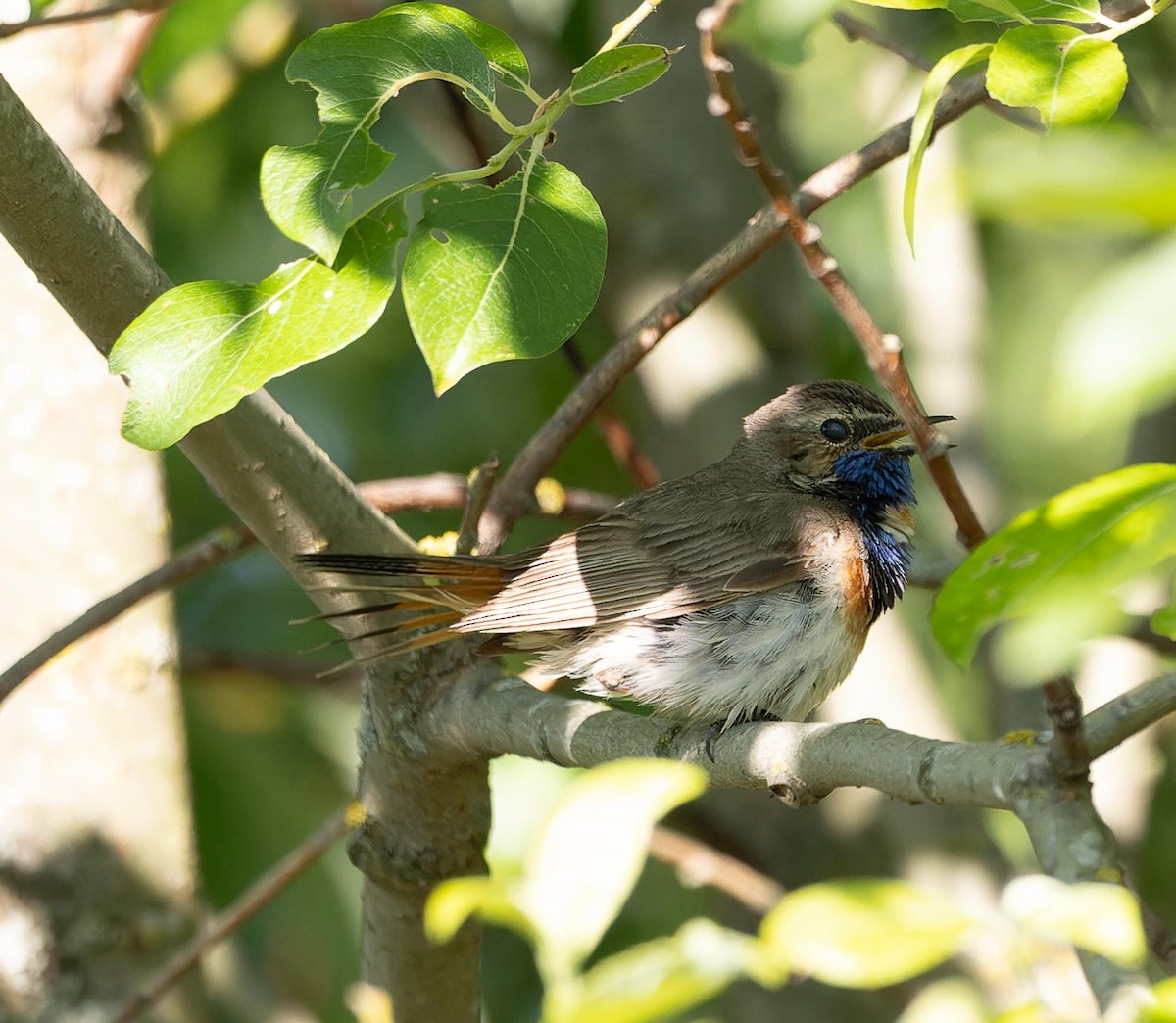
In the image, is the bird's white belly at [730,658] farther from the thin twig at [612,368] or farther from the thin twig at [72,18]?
the thin twig at [72,18]

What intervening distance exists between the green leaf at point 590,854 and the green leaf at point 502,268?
97 cm

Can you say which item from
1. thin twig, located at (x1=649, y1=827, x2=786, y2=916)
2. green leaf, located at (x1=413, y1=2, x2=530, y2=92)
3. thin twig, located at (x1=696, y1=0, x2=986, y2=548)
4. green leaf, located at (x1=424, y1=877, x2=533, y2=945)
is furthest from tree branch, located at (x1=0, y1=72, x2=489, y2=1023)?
green leaf, located at (x1=424, y1=877, x2=533, y2=945)

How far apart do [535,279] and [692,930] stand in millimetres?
1275

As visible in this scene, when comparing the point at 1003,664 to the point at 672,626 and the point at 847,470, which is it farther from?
the point at 847,470

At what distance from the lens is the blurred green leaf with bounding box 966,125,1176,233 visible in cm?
69

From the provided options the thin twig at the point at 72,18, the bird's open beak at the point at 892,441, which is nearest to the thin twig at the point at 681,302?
the bird's open beak at the point at 892,441

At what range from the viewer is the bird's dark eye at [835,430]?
4.11 metres

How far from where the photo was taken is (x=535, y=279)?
6.81 ft

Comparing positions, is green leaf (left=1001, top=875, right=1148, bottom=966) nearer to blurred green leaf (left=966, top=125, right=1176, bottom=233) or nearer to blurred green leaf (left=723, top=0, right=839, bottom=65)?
blurred green leaf (left=966, top=125, right=1176, bottom=233)

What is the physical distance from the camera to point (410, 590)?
3.20 meters

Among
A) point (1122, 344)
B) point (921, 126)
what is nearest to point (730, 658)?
point (921, 126)

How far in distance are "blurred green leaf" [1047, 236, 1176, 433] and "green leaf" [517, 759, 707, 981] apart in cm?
39

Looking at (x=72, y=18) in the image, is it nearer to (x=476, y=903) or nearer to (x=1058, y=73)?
(x=1058, y=73)

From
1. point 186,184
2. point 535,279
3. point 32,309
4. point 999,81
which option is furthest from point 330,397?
point 999,81
